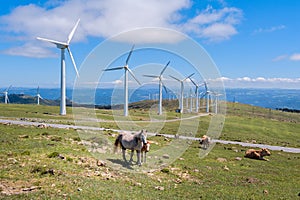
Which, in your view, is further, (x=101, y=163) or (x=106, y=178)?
(x=101, y=163)

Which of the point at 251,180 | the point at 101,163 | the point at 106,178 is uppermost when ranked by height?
the point at 101,163

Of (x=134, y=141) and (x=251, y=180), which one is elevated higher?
(x=134, y=141)

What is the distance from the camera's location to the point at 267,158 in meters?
41.9

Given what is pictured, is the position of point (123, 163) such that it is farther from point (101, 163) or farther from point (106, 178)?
point (106, 178)

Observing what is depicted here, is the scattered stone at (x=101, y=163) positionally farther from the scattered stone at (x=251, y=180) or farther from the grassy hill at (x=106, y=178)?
the scattered stone at (x=251, y=180)

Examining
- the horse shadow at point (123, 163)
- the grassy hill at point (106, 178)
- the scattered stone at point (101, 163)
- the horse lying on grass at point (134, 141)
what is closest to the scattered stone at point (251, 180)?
the grassy hill at point (106, 178)

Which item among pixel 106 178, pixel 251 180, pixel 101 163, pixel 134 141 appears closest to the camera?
pixel 106 178

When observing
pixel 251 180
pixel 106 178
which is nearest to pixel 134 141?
pixel 106 178

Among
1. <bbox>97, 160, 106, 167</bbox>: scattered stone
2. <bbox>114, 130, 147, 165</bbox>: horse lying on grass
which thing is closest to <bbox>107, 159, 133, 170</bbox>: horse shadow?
<bbox>114, 130, 147, 165</bbox>: horse lying on grass

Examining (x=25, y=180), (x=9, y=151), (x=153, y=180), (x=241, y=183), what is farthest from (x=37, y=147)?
(x=241, y=183)

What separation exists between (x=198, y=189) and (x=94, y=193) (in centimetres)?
749

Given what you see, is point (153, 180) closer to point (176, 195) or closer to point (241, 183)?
point (176, 195)

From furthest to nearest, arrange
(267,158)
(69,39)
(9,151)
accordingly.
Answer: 1. (69,39)
2. (267,158)
3. (9,151)

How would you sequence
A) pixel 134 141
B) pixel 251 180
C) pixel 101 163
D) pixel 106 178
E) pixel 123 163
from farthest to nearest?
pixel 251 180 < pixel 123 163 < pixel 134 141 < pixel 101 163 < pixel 106 178
